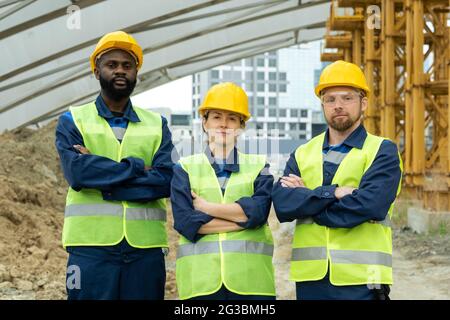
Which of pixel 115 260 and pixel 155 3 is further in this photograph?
pixel 155 3

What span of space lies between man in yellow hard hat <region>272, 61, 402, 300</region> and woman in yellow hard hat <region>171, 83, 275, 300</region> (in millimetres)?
176

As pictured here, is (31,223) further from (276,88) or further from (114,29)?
(276,88)

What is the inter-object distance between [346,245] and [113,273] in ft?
4.71

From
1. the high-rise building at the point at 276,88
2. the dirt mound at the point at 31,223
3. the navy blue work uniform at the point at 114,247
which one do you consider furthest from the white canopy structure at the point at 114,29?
the high-rise building at the point at 276,88

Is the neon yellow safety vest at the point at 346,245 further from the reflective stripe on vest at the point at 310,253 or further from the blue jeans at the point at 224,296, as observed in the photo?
the blue jeans at the point at 224,296

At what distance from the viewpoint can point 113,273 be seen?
3.96 metres

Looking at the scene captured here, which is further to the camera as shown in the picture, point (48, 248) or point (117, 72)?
point (48, 248)

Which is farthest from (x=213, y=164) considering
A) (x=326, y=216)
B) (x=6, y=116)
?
(x=6, y=116)

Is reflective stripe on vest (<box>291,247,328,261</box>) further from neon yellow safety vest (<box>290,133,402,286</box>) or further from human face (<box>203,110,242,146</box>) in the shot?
human face (<box>203,110,242,146</box>)

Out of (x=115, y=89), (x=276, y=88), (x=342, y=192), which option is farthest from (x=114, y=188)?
(x=276, y=88)

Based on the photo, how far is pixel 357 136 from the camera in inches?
153
